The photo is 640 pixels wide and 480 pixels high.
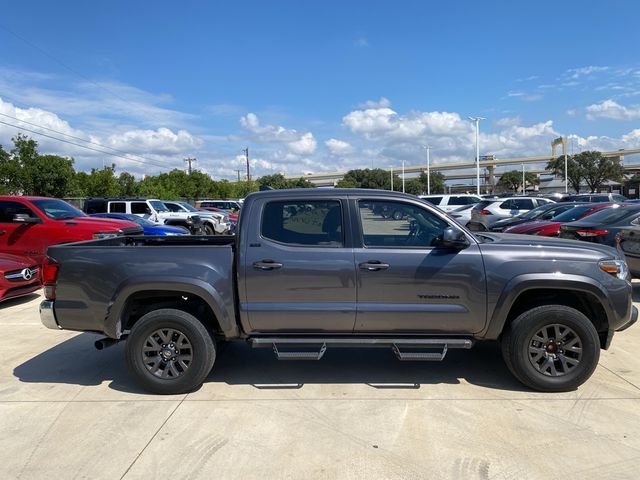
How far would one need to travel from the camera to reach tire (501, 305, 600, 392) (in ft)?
14.4

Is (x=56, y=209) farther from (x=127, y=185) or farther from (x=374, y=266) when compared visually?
(x=127, y=185)

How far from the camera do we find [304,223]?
15.3 ft

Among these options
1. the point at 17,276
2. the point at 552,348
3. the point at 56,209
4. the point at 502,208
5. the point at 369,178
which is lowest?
the point at 552,348

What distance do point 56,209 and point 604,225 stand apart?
10.9 meters

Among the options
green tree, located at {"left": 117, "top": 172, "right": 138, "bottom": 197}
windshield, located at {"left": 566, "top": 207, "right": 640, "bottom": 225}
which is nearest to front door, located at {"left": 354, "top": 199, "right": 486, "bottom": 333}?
windshield, located at {"left": 566, "top": 207, "right": 640, "bottom": 225}

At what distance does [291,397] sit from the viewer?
14.7 feet

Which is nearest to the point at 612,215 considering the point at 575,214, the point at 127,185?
the point at 575,214

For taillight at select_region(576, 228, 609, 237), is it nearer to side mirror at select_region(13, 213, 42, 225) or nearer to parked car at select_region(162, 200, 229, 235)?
side mirror at select_region(13, 213, 42, 225)

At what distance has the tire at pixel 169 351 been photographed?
4508 millimetres

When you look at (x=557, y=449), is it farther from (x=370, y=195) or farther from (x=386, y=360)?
(x=370, y=195)

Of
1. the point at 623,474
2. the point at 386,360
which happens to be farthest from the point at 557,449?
the point at 386,360

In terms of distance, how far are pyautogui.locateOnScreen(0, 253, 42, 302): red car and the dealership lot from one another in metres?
2.76

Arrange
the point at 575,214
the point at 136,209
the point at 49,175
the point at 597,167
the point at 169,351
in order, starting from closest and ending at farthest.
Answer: the point at 169,351, the point at 575,214, the point at 136,209, the point at 49,175, the point at 597,167

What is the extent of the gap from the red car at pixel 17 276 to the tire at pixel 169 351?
461cm
